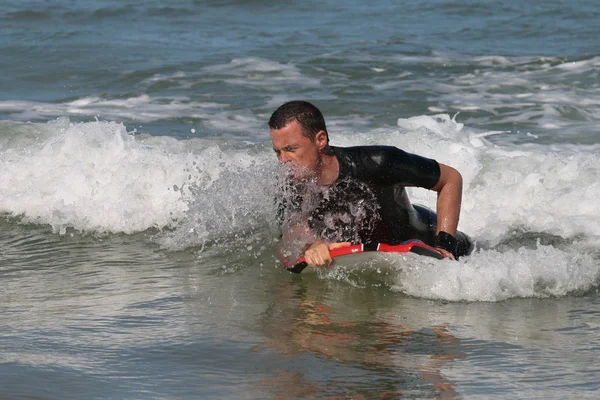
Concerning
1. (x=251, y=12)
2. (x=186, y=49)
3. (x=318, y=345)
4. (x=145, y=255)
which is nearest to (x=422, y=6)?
(x=251, y=12)

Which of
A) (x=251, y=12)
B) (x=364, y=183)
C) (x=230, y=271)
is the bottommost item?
(x=230, y=271)

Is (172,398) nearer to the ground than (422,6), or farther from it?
nearer to the ground

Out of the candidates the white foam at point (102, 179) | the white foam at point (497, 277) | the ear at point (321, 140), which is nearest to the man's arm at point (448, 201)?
the white foam at point (497, 277)

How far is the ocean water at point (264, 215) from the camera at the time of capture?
4270 millimetres

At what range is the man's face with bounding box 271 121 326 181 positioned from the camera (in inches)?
209

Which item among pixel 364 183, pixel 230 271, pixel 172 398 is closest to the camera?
pixel 172 398

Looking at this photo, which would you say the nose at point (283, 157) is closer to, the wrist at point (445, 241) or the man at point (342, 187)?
the man at point (342, 187)

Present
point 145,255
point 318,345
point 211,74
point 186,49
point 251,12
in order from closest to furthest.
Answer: point 318,345 < point 145,255 < point 211,74 < point 186,49 < point 251,12

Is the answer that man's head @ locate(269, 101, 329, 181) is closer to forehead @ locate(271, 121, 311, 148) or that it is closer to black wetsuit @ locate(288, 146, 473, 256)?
forehead @ locate(271, 121, 311, 148)

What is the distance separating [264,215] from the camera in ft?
21.7

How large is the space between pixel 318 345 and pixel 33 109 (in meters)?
7.95

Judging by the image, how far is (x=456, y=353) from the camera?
14.7 feet

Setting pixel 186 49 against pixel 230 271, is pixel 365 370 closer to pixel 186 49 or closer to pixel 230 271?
pixel 230 271

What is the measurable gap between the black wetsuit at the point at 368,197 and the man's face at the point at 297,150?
13 centimetres
